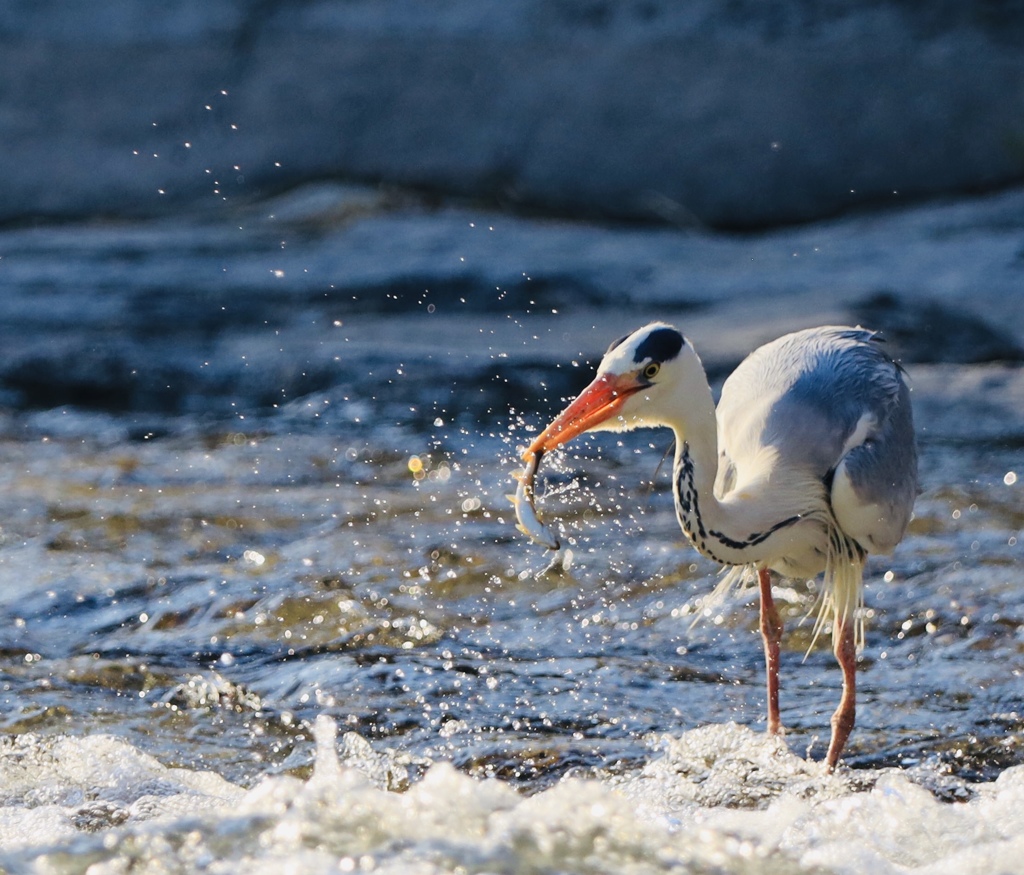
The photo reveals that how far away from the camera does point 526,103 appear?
995 cm

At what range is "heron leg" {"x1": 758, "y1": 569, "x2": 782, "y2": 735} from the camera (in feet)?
13.2

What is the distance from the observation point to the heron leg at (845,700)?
379cm

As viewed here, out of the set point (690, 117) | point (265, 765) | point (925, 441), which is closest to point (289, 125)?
point (690, 117)

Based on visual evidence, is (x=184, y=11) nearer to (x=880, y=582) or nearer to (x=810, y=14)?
(x=810, y=14)

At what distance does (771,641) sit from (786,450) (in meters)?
0.55

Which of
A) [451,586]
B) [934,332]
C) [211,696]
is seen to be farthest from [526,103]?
[211,696]

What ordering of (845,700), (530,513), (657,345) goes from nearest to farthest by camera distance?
(530,513) → (657,345) → (845,700)

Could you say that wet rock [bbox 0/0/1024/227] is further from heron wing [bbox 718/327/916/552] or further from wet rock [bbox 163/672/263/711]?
wet rock [bbox 163/672/263/711]

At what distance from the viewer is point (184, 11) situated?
33.9 feet

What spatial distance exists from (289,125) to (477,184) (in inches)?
52.1

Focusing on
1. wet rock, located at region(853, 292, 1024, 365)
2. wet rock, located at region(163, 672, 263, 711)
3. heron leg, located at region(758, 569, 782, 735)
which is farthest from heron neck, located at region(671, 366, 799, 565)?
wet rock, located at region(853, 292, 1024, 365)

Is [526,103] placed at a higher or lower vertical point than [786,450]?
higher

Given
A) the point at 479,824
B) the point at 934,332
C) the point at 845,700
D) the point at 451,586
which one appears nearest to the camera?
the point at 479,824

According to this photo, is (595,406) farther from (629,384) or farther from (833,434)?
(833,434)
